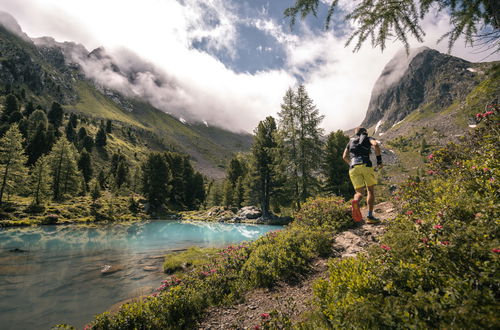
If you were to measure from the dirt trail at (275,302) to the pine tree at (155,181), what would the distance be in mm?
61729

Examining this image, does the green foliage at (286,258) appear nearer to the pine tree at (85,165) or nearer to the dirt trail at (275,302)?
the dirt trail at (275,302)

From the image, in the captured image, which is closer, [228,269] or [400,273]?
[400,273]

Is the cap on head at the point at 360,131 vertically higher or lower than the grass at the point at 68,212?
higher

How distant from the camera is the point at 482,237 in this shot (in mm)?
3543

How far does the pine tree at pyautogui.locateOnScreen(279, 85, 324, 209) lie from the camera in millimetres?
26297

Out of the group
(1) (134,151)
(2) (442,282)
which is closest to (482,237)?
(2) (442,282)

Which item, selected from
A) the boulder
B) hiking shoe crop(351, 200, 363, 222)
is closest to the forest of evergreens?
the boulder

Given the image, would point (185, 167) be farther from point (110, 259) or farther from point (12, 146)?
point (110, 259)

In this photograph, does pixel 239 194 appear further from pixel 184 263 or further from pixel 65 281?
pixel 65 281

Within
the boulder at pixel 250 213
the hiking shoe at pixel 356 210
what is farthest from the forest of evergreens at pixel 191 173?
the hiking shoe at pixel 356 210

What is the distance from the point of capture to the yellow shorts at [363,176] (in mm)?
8359

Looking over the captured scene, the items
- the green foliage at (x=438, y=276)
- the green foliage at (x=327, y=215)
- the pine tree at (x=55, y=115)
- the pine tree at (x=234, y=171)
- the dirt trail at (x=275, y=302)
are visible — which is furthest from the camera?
the pine tree at (x=55, y=115)

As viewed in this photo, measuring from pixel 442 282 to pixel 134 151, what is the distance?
191680 millimetres

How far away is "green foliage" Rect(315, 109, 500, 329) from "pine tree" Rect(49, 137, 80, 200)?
207ft
